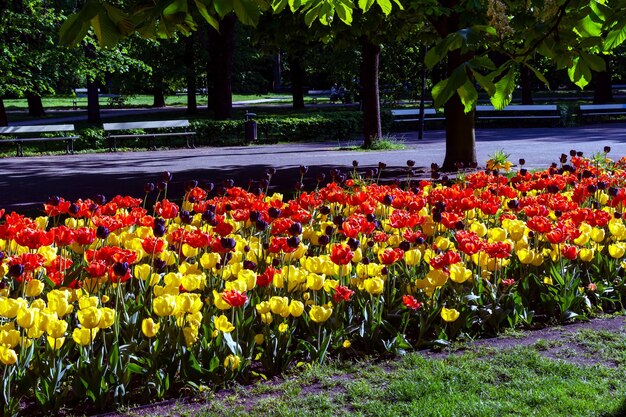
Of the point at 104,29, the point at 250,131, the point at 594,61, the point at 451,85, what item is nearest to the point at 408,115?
the point at 250,131

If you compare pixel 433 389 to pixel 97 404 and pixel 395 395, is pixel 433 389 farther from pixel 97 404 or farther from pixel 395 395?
pixel 97 404

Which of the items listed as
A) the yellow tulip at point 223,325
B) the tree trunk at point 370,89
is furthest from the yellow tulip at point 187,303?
the tree trunk at point 370,89

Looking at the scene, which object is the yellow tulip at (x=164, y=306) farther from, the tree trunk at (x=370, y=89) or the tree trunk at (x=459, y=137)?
the tree trunk at (x=370, y=89)

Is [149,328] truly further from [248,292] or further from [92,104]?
[92,104]

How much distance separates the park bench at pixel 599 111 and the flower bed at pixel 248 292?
27.6m

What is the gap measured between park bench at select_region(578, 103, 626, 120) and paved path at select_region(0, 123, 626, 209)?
6.45 m

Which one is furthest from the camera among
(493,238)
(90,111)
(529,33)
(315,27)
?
A: (90,111)

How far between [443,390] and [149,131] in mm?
20935

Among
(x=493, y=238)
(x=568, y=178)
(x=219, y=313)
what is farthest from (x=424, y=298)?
(x=568, y=178)

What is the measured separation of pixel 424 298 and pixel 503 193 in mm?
1803

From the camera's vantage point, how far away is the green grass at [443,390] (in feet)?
12.3

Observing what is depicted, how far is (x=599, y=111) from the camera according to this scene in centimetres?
3306

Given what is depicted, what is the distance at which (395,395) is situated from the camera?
3.90 m

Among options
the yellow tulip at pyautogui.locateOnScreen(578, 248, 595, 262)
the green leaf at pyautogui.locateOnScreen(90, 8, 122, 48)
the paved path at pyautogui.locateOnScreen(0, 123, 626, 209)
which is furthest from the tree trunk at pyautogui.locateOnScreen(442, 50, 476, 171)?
the green leaf at pyautogui.locateOnScreen(90, 8, 122, 48)
